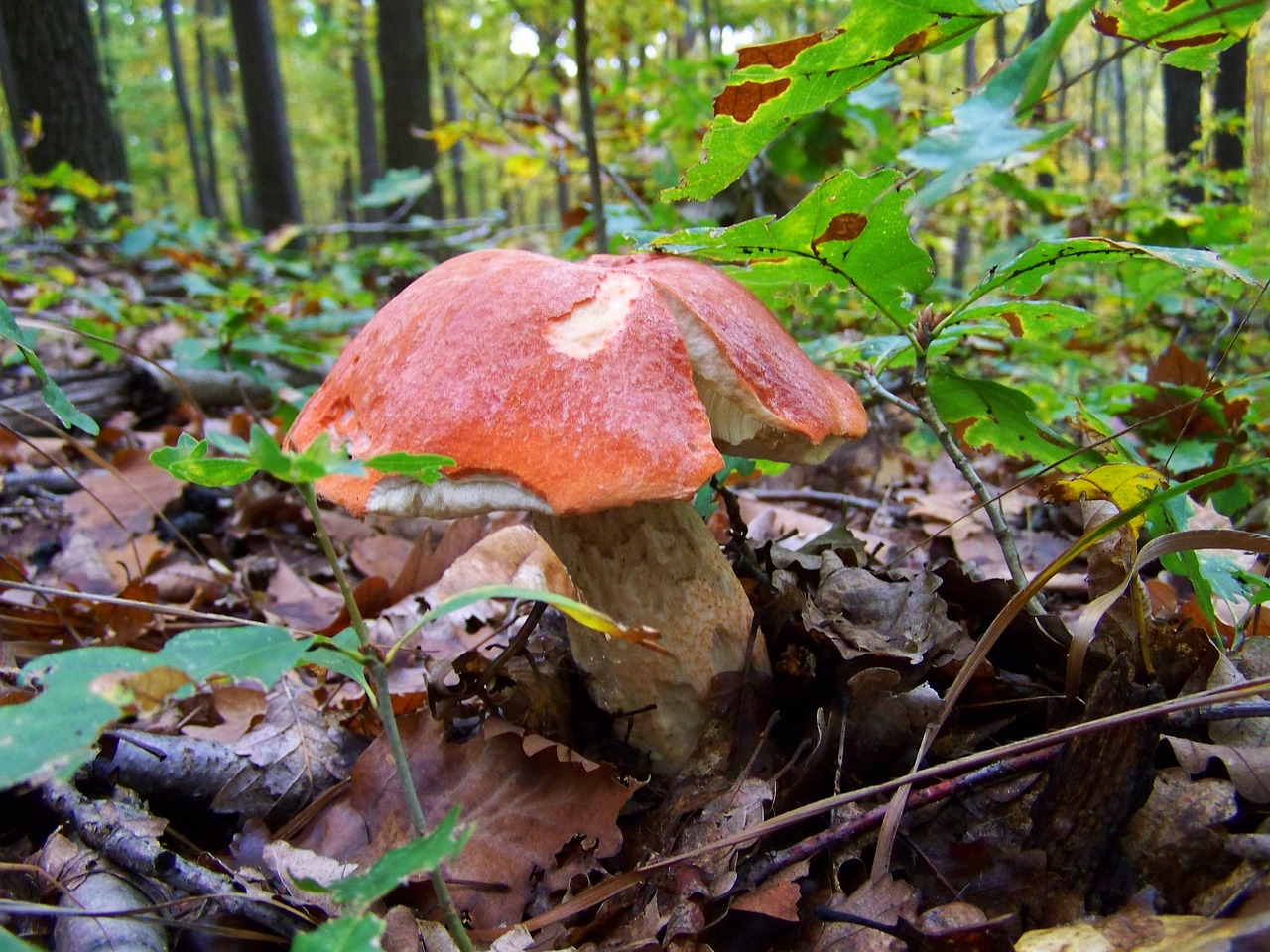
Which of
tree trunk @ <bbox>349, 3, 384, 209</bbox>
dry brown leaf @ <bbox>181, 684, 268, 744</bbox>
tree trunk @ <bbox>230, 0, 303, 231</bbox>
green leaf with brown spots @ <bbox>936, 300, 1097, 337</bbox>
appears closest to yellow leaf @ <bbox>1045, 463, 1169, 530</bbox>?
green leaf with brown spots @ <bbox>936, 300, 1097, 337</bbox>

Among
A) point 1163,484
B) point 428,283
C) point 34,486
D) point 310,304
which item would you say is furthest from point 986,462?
point 34,486

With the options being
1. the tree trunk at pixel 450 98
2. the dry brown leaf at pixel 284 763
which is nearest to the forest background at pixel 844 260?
the dry brown leaf at pixel 284 763

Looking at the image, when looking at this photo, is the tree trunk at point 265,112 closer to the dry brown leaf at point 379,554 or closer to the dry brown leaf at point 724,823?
the dry brown leaf at point 379,554

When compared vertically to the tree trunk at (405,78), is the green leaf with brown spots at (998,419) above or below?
below

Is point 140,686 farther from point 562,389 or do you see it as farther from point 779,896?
point 779,896

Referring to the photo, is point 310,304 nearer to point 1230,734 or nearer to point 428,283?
point 428,283

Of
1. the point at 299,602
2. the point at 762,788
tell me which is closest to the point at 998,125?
the point at 762,788
